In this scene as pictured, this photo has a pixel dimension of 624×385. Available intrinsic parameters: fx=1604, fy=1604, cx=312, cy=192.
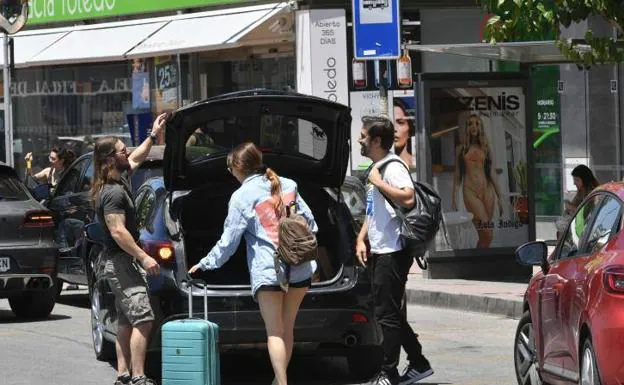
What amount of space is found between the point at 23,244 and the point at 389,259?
5.79 meters

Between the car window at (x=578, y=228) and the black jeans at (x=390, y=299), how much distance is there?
3.92 ft

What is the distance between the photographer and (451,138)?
1858 cm

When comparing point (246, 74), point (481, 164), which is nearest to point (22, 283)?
point (481, 164)

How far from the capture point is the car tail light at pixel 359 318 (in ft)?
36.3

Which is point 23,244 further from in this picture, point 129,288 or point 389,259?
point 389,259

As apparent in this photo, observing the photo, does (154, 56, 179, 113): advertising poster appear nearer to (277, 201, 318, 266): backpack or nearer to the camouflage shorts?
the camouflage shorts

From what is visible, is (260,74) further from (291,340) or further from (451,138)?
(291,340)

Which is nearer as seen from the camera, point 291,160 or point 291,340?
point 291,340

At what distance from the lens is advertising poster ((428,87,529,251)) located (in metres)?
18.5

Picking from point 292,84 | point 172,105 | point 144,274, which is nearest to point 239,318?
point 144,274

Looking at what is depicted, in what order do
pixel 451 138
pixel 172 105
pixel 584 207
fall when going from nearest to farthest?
pixel 584 207
pixel 451 138
pixel 172 105

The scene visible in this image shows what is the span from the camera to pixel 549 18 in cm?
1414

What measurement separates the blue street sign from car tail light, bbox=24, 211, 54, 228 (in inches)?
152

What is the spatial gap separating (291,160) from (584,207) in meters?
2.63
